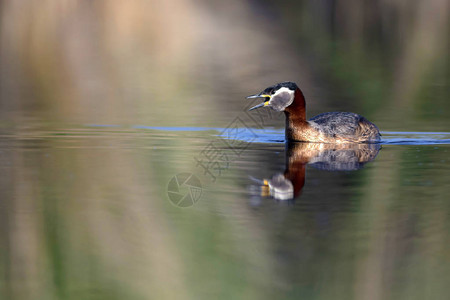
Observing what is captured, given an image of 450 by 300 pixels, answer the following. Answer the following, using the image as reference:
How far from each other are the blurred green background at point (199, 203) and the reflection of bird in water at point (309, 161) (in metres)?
0.20

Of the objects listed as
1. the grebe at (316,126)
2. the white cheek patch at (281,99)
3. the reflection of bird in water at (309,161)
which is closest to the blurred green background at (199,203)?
the reflection of bird in water at (309,161)

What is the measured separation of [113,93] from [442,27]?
71.4 ft

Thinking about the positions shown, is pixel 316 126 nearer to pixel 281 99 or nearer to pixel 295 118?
pixel 295 118

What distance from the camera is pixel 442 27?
36.8 m

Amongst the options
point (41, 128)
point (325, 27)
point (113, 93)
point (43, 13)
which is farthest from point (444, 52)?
point (41, 128)

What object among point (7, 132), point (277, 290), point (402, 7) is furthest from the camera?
point (402, 7)

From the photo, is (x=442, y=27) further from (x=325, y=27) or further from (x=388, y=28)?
(x=325, y=27)

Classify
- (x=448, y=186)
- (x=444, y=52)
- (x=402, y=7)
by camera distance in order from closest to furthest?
(x=448, y=186) → (x=444, y=52) → (x=402, y=7)

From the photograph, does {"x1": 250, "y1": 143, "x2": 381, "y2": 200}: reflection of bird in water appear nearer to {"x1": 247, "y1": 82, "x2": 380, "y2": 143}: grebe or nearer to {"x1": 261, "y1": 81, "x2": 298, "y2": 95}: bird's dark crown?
{"x1": 247, "y1": 82, "x2": 380, "y2": 143}: grebe

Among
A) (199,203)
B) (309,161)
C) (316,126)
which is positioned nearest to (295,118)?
(316,126)

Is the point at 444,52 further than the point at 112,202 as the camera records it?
Yes

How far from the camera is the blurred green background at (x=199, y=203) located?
6.28 metres

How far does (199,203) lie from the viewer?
8.25 m

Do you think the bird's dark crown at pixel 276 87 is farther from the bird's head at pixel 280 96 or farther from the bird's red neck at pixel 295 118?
the bird's red neck at pixel 295 118
